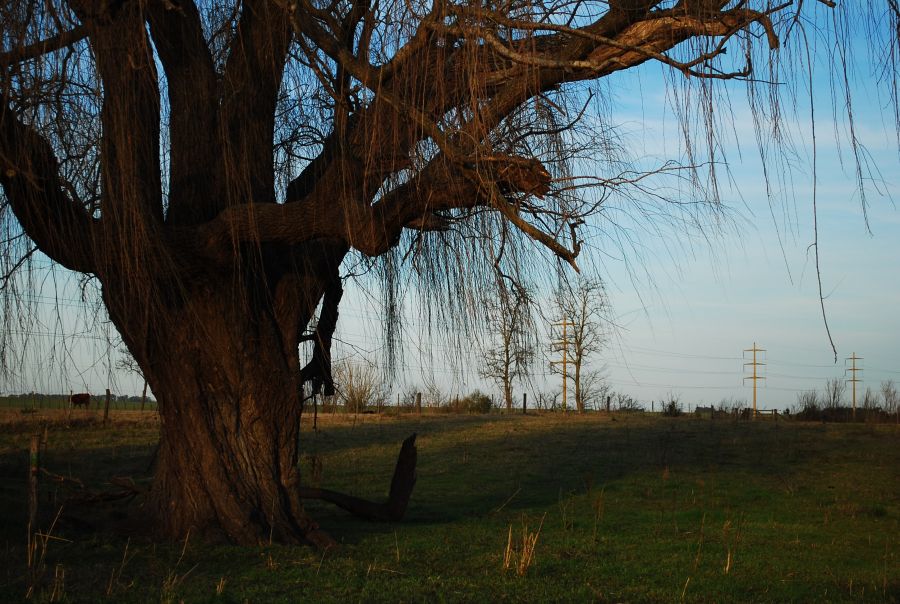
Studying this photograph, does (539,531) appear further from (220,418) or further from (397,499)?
(220,418)

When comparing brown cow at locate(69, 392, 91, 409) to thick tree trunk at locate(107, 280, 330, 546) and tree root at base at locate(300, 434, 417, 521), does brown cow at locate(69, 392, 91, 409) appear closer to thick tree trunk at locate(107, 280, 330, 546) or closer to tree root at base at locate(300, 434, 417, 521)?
thick tree trunk at locate(107, 280, 330, 546)

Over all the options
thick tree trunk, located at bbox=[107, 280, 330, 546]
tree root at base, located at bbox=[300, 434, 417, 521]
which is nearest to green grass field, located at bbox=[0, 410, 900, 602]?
tree root at base, located at bbox=[300, 434, 417, 521]

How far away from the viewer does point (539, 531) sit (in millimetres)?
7820

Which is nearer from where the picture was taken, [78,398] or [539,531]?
[539,531]

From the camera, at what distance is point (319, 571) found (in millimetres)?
5945

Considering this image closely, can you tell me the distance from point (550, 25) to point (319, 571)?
394 centimetres

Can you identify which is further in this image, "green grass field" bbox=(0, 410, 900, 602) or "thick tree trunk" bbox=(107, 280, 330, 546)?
"thick tree trunk" bbox=(107, 280, 330, 546)

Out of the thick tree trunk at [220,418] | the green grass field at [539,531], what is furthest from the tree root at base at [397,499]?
the thick tree trunk at [220,418]

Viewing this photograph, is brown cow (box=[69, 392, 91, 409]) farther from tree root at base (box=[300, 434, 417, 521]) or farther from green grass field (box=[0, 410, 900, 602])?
tree root at base (box=[300, 434, 417, 521])

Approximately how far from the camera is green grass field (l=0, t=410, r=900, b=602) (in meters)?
5.69

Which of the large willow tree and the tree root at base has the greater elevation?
the large willow tree

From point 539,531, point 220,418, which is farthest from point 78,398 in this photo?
point 539,531

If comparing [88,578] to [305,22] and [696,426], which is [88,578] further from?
[696,426]

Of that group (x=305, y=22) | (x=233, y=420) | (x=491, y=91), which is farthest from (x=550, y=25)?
(x=233, y=420)
